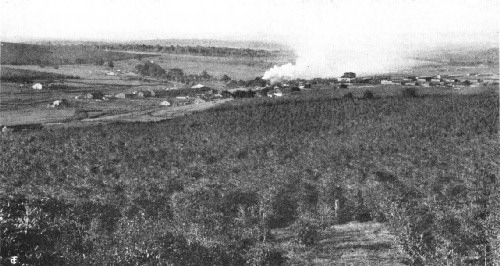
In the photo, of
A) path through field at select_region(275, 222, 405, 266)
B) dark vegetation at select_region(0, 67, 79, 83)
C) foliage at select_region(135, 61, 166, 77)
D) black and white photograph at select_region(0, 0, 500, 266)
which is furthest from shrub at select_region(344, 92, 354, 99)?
dark vegetation at select_region(0, 67, 79, 83)

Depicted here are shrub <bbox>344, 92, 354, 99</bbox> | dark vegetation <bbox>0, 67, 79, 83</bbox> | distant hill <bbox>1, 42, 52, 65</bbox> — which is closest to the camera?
shrub <bbox>344, 92, 354, 99</bbox>

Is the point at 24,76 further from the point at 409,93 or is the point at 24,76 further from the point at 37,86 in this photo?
the point at 409,93

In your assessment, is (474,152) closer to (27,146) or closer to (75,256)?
(75,256)

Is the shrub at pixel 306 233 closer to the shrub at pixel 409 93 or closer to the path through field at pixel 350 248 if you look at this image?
the path through field at pixel 350 248

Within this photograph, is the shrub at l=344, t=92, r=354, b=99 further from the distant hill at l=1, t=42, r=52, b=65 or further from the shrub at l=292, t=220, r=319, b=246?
the distant hill at l=1, t=42, r=52, b=65

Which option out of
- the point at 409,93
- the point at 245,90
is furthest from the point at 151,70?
the point at 409,93

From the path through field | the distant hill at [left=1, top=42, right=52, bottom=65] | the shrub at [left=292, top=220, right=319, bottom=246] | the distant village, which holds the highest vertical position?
the distant hill at [left=1, top=42, right=52, bottom=65]
